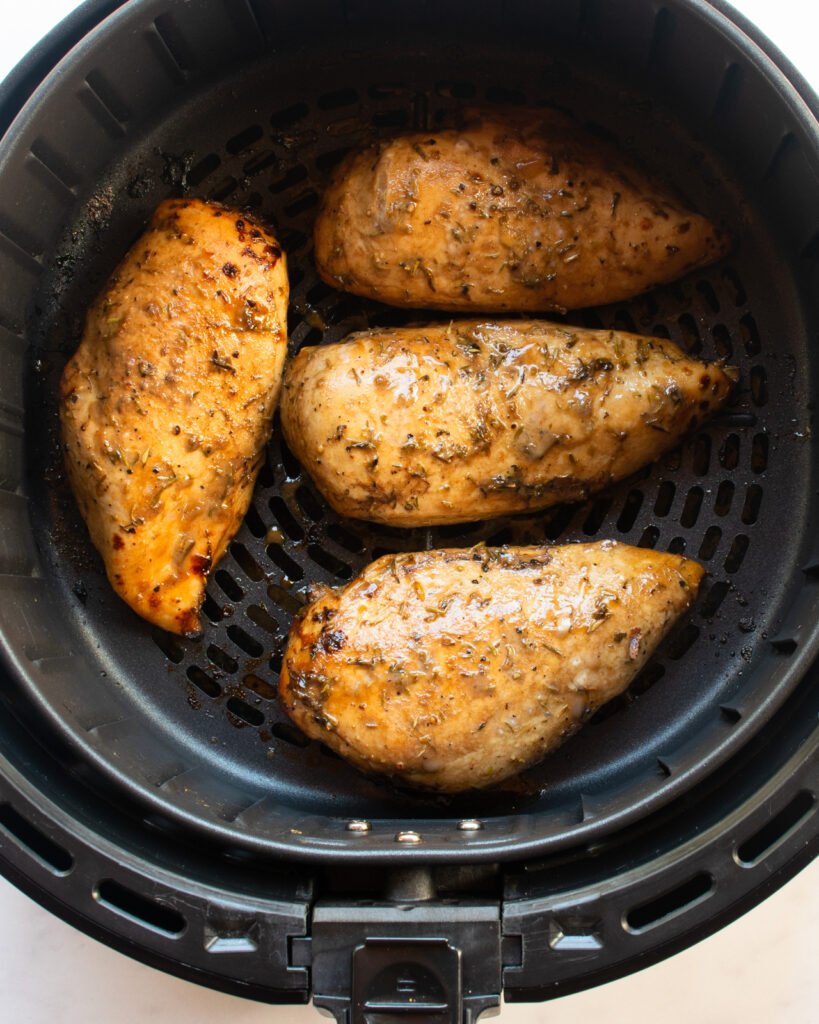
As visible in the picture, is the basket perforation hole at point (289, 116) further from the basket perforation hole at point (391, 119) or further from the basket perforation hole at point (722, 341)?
the basket perforation hole at point (722, 341)

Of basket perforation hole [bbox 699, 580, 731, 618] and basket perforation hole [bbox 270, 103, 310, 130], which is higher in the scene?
basket perforation hole [bbox 270, 103, 310, 130]

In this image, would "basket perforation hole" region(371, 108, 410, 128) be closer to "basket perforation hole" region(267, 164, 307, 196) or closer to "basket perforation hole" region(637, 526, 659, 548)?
"basket perforation hole" region(267, 164, 307, 196)

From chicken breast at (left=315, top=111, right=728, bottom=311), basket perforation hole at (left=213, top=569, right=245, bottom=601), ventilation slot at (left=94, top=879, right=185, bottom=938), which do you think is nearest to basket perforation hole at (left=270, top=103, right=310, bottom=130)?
chicken breast at (left=315, top=111, right=728, bottom=311)

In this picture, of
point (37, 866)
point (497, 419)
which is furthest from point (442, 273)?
point (37, 866)

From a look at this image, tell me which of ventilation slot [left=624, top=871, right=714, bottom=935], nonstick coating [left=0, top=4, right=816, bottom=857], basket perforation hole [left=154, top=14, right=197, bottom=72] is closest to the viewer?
ventilation slot [left=624, top=871, right=714, bottom=935]

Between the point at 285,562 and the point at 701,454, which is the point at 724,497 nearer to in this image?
the point at 701,454

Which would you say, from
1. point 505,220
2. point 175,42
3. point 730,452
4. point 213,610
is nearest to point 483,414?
point 505,220
